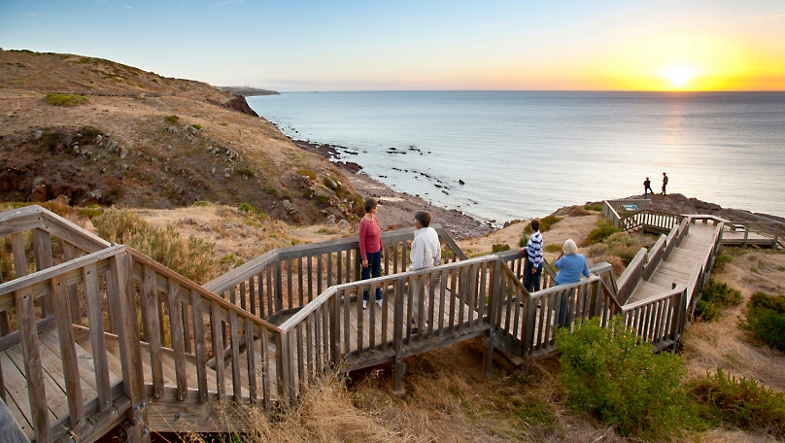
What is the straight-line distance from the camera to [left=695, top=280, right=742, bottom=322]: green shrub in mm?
11672

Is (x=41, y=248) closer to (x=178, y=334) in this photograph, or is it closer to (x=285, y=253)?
(x=178, y=334)

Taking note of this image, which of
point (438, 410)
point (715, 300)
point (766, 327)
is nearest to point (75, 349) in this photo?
point (438, 410)

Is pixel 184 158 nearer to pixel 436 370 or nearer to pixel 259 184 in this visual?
pixel 259 184

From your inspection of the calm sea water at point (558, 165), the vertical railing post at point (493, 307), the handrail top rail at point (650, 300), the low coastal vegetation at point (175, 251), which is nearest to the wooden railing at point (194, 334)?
the vertical railing post at point (493, 307)

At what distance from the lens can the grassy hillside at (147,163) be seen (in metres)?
23.3

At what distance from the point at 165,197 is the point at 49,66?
4267 cm

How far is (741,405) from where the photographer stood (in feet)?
21.4

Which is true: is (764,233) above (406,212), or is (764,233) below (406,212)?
above

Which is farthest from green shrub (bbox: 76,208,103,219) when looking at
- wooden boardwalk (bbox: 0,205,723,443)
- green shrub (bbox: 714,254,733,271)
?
green shrub (bbox: 714,254,733,271)

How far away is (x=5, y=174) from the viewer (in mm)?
22688

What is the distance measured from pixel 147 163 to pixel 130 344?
25.9 meters

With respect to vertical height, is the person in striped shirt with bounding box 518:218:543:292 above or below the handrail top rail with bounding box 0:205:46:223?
below

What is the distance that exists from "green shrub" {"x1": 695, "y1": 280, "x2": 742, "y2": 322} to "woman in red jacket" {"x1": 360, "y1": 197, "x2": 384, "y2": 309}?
9.19m

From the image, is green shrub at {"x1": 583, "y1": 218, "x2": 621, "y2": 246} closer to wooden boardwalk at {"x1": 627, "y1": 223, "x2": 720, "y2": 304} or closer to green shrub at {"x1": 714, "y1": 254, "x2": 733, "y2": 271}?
wooden boardwalk at {"x1": 627, "y1": 223, "x2": 720, "y2": 304}
